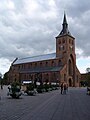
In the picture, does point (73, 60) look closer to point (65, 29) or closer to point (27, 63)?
point (65, 29)

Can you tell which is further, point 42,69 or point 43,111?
point 42,69

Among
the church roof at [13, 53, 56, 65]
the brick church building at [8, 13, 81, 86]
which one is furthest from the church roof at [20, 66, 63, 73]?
the church roof at [13, 53, 56, 65]

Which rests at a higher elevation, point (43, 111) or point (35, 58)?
point (35, 58)

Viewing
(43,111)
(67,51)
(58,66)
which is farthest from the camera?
(58,66)

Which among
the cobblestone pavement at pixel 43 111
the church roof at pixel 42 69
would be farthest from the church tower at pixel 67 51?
the cobblestone pavement at pixel 43 111

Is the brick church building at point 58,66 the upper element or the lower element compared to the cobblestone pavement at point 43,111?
upper

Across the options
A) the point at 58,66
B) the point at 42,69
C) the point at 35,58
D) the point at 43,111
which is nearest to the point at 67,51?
the point at 58,66

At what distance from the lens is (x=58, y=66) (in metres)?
105

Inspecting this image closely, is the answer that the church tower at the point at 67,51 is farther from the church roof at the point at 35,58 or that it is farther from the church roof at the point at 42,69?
the church roof at the point at 35,58

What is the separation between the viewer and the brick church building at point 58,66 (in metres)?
99.7

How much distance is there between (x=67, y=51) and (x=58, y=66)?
8.64 metres

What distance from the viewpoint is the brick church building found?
99.7m

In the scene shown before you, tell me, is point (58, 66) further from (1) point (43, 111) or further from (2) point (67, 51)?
(1) point (43, 111)

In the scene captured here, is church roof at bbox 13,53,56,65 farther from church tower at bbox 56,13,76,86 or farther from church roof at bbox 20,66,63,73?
church tower at bbox 56,13,76,86
